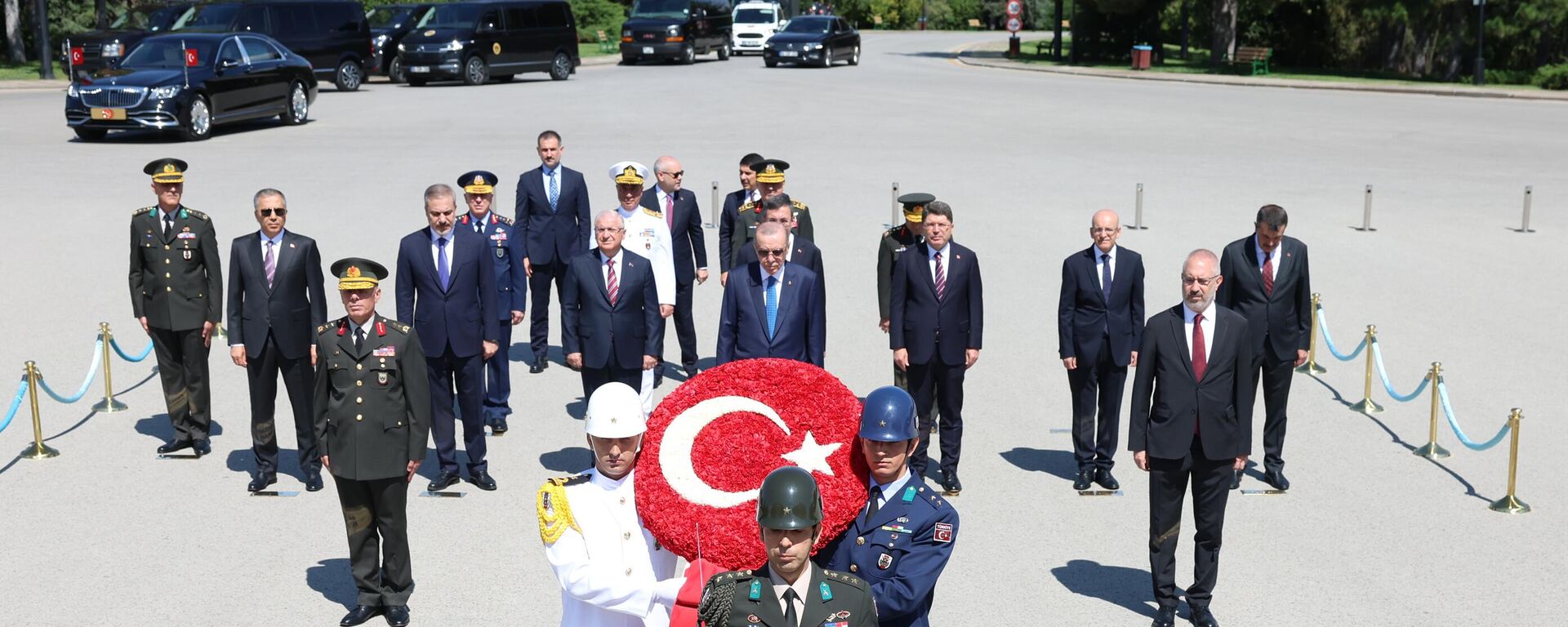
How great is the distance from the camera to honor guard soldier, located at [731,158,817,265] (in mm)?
10781

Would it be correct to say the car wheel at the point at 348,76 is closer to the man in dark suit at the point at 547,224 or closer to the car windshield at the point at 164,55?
the car windshield at the point at 164,55

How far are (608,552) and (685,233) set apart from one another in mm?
7645

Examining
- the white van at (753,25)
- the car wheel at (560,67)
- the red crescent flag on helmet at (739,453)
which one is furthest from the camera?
the white van at (753,25)

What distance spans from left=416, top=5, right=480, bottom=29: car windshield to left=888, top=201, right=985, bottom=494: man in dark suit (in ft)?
98.4

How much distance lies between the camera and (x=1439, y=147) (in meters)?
25.8

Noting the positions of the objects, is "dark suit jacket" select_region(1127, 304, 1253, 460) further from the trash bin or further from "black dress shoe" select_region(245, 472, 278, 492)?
the trash bin

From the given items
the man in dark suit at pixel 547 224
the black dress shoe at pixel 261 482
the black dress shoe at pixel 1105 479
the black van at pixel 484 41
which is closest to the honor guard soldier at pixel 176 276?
the black dress shoe at pixel 261 482

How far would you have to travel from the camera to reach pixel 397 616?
7.18 metres

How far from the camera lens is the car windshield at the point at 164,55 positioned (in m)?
25.9

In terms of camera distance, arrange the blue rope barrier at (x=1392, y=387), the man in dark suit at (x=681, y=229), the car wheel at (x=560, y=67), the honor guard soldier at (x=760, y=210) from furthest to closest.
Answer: the car wheel at (x=560, y=67) → the man in dark suit at (x=681, y=229) → the honor guard soldier at (x=760, y=210) → the blue rope barrier at (x=1392, y=387)

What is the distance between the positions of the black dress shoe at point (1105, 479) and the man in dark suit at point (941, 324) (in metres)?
0.94

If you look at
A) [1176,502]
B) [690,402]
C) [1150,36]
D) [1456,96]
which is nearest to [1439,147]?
[1456,96]

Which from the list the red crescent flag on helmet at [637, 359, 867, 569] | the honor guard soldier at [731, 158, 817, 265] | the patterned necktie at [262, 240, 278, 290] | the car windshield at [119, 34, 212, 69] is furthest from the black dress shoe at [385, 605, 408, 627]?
the car windshield at [119, 34, 212, 69]

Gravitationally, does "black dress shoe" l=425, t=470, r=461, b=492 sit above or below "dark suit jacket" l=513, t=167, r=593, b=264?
below
